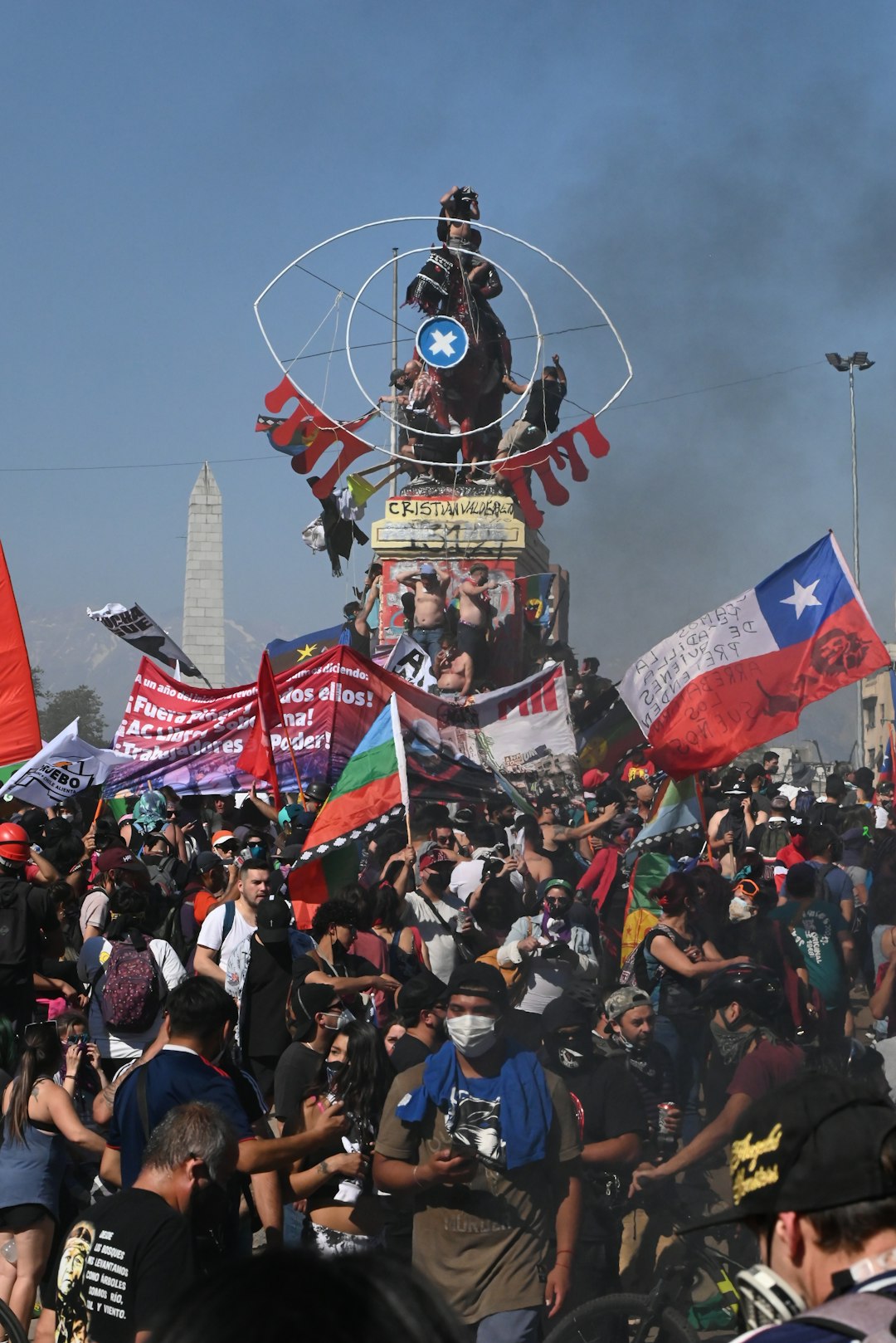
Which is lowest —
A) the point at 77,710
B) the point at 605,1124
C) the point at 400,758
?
the point at 605,1124

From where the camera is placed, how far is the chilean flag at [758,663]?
9.17 metres

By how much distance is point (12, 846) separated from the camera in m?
7.75

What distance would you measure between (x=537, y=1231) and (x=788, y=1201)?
2820 millimetres

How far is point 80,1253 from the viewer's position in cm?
371

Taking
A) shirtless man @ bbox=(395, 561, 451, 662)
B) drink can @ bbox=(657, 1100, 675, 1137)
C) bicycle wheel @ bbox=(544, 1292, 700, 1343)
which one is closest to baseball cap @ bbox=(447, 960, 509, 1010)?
bicycle wheel @ bbox=(544, 1292, 700, 1343)

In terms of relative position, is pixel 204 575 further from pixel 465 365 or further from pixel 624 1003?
pixel 624 1003

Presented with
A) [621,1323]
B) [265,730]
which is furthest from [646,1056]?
[265,730]

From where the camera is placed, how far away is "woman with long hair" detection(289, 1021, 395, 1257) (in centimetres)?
504

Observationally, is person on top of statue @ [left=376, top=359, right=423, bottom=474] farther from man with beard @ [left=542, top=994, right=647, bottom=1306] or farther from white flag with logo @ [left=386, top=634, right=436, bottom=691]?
man with beard @ [left=542, top=994, right=647, bottom=1306]

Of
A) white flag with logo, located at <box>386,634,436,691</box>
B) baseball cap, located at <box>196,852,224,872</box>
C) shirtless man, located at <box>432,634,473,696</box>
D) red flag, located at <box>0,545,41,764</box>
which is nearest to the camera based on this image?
baseball cap, located at <box>196,852,224,872</box>

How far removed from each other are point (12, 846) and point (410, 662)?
887 cm

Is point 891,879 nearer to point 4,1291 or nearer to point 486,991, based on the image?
point 486,991

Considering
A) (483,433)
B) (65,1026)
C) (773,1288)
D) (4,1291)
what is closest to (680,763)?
(65,1026)

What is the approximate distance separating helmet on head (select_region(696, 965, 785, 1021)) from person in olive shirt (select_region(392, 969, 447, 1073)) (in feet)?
4.21
